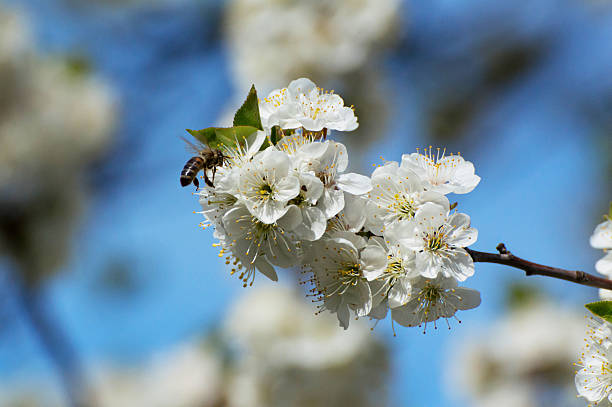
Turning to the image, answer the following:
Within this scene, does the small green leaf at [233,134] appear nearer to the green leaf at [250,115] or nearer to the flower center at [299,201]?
the green leaf at [250,115]

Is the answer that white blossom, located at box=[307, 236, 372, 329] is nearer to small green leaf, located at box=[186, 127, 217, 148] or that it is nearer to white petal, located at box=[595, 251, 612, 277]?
small green leaf, located at box=[186, 127, 217, 148]

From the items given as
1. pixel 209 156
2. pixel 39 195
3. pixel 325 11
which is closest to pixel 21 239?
pixel 39 195

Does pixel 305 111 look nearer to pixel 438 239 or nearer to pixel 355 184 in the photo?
pixel 355 184

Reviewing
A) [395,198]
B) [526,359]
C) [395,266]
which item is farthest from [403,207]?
[526,359]

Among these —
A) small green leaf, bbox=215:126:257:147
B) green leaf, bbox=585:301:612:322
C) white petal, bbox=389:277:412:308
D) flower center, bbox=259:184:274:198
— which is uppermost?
small green leaf, bbox=215:126:257:147

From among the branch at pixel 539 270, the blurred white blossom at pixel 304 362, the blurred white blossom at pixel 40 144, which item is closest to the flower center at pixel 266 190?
the branch at pixel 539 270

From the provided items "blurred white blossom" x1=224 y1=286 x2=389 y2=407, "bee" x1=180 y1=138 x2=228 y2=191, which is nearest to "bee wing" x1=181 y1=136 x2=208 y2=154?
"bee" x1=180 y1=138 x2=228 y2=191
